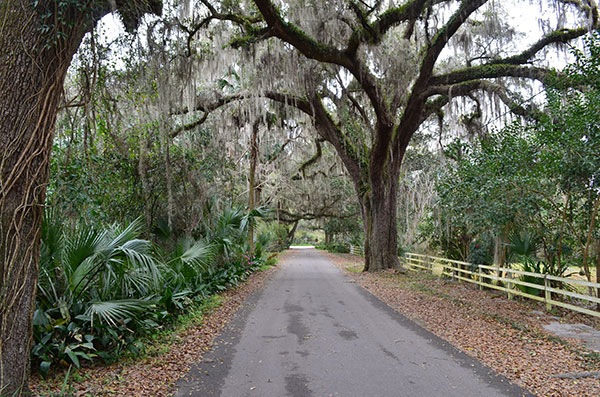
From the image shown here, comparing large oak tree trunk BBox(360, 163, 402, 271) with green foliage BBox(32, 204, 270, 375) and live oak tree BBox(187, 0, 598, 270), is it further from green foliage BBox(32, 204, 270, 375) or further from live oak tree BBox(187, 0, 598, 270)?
green foliage BBox(32, 204, 270, 375)

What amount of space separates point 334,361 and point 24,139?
406cm

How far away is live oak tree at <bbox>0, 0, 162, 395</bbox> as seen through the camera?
10.6ft

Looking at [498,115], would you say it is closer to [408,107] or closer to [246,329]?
[408,107]

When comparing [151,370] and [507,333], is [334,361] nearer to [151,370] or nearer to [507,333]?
[151,370]

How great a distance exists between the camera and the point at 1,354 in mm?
3143

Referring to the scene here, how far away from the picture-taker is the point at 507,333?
6.41 m

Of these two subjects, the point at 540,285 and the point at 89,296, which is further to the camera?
the point at 540,285

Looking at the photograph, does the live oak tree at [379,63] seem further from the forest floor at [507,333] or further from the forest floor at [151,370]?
the forest floor at [151,370]

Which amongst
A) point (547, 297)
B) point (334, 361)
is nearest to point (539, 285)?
point (547, 297)

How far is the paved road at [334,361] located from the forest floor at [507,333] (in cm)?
32

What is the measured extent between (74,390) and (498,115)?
37.1 ft

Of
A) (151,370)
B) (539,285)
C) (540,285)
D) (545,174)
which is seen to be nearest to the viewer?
(151,370)

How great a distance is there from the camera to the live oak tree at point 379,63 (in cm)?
916

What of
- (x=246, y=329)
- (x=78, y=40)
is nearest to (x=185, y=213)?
(x=246, y=329)
